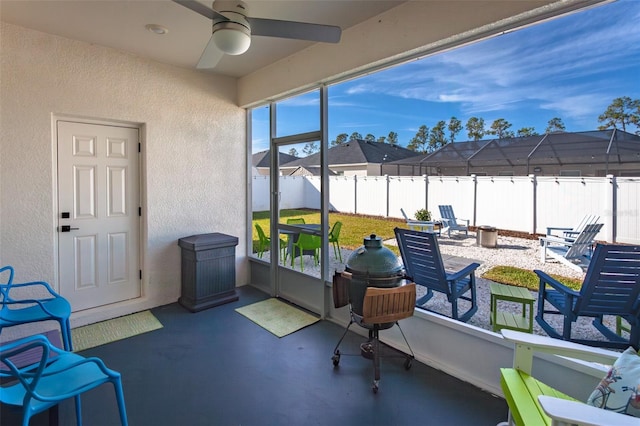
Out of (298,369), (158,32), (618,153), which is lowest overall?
(298,369)

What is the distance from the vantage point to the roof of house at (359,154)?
3.64m

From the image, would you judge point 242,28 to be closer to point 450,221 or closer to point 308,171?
point 308,171

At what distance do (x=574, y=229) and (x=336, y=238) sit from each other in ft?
9.57

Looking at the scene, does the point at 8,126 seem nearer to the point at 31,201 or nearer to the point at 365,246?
the point at 31,201

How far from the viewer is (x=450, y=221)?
5.16m

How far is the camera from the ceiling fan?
6.03 ft

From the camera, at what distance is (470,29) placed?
2166 millimetres

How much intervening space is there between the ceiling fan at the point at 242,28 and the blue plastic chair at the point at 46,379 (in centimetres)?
176

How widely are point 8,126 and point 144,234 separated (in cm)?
150

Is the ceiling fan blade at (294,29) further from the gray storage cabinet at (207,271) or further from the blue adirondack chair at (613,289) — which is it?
the gray storage cabinet at (207,271)

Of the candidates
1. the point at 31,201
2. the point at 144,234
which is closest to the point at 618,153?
the point at 144,234

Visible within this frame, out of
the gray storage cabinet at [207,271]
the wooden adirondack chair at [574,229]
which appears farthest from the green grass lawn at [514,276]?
the gray storage cabinet at [207,271]

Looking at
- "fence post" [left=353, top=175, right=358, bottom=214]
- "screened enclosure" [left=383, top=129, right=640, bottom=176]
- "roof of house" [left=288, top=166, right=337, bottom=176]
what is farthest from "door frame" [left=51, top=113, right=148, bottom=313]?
"screened enclosure" [left=383, top=129, right=640, bottom=176]

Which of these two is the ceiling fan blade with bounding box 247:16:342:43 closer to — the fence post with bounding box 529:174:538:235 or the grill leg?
the grill leg
